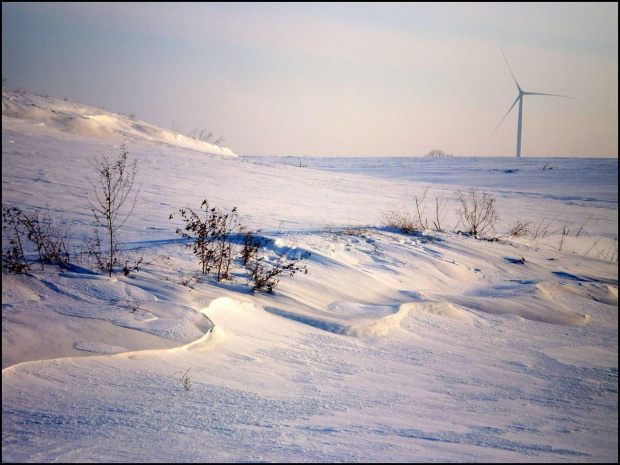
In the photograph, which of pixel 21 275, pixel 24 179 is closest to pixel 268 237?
pixel 21 275

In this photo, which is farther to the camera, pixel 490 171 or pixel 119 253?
pixel 490 171

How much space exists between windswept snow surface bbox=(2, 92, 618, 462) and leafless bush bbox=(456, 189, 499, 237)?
3.50ft

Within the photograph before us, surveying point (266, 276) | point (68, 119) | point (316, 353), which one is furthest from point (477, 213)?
point (68, 119)

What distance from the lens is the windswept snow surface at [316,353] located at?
2.23 meters

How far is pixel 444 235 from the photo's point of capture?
8.25 metres

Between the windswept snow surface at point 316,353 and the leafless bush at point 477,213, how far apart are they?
3.50ft

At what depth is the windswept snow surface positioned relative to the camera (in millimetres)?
2232

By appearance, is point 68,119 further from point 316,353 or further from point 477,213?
point 316,353

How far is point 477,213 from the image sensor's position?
11750mm

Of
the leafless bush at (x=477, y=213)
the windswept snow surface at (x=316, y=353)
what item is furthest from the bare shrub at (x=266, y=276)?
the leafless bush at (x=477, y=213)

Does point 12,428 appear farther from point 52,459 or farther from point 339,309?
point 339,309

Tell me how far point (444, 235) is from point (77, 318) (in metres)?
6.47

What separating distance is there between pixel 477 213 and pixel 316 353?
30.7 ft

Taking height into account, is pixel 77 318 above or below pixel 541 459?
above
